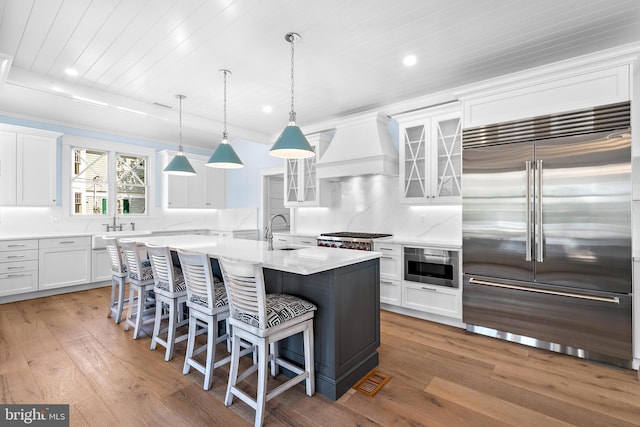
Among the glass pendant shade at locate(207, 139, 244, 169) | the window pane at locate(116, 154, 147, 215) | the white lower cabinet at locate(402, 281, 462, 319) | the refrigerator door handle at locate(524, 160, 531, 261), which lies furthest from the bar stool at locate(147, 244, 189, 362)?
the window pane at locate(116, 154, 147, 215)

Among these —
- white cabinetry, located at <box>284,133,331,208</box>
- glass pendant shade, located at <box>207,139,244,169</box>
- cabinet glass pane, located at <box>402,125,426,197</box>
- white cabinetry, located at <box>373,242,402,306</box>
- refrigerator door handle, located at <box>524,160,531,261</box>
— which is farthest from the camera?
white cabinetry, located at <box>284,133,331,208</box>

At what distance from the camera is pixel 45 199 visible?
4.77 metres

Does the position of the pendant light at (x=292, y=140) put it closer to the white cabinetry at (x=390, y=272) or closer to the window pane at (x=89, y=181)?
the white cabinetry at (x=390, y=272)

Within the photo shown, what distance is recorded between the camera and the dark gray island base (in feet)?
7.14

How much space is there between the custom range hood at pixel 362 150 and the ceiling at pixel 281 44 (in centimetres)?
32

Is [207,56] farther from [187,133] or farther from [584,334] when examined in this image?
[584,334]

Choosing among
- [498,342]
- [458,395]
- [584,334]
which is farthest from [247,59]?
[584,334]

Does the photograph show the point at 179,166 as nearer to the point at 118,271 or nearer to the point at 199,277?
the point at 118,271

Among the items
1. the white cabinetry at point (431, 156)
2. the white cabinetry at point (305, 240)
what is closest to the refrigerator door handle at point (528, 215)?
the white cabinetry at point (431, 156)

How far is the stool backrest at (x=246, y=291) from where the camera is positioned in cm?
186

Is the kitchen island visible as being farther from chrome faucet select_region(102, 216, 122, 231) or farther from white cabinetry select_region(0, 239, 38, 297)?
chrome faucet select_region(102, 216, 122, 231)

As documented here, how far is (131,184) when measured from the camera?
5984 millimetres

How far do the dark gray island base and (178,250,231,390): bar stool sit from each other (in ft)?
1.55

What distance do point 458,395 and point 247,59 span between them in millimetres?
3345
